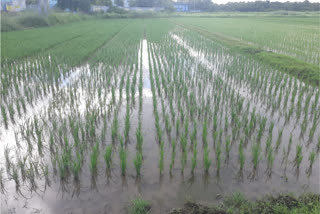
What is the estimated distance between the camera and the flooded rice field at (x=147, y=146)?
2.72m

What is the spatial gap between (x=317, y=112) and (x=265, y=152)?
81.6 inches

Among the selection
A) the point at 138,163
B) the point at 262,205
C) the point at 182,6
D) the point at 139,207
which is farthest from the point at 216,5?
the point at 139,207

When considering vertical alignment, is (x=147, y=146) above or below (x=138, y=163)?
below

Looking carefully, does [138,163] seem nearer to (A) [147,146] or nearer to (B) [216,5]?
(A) [147,146]

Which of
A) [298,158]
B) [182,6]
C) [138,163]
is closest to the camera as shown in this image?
[138,163]

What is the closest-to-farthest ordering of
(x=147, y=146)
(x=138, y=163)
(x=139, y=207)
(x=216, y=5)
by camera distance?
(x=139, y=207)
(x=138, y=163)
(x=147, y=146)
(x=216, y=5)

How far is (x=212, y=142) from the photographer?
3.73 meters

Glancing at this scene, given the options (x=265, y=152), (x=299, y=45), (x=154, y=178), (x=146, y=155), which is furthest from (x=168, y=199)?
(x=299, y=45)

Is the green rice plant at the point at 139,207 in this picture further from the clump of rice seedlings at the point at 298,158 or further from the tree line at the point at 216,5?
the tree line at the point at 216,5

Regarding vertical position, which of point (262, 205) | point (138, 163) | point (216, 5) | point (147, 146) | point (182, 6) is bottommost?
point (262, 205)

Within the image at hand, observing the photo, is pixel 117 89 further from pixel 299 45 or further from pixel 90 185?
pixel 299 45

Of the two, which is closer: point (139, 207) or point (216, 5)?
point (139, 207)

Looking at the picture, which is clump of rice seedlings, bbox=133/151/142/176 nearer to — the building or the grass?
the grass

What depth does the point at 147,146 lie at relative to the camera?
3.62 meters
